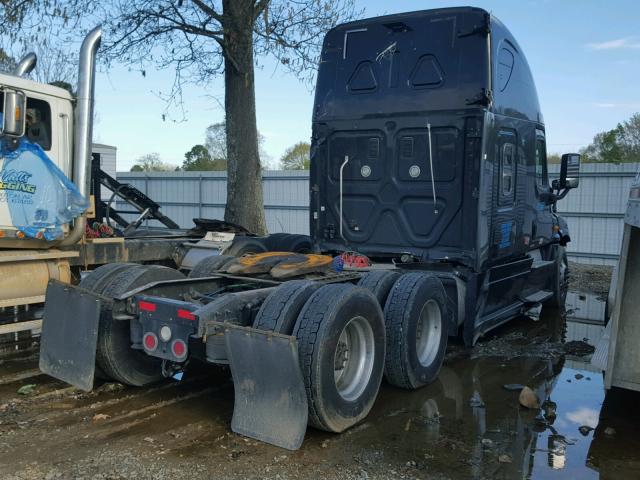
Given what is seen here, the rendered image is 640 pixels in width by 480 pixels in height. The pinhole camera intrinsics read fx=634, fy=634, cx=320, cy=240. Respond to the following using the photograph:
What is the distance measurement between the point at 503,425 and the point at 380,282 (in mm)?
1584

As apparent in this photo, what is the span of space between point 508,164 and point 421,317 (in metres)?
2.51

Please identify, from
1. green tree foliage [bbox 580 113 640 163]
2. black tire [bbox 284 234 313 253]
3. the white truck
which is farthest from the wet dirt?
green tree foliage [bbox 580 113 640 163]

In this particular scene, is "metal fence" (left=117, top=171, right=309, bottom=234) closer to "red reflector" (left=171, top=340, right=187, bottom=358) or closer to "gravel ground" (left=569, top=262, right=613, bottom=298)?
"gravel ground" (left=569, top=262, right=613, bottom=298)

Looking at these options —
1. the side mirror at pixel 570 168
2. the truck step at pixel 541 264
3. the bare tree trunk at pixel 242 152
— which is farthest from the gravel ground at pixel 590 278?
the bare tree trunk at pixel 242 152

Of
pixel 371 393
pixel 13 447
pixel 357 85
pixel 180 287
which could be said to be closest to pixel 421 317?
pixel 371 393

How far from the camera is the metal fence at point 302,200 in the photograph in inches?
605

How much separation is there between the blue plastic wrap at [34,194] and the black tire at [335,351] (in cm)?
313

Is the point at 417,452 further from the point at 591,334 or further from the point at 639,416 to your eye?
the point at 591,334

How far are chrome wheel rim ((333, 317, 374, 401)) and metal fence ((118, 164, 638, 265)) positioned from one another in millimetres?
11031

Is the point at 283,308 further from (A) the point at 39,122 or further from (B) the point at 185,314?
(A) the point at 39,122

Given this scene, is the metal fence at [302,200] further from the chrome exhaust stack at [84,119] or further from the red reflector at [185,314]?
the red reflector at [185,314]

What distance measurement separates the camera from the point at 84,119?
257 inches

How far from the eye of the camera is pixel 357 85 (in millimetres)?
7453

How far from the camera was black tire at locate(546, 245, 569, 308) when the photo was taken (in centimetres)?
950
